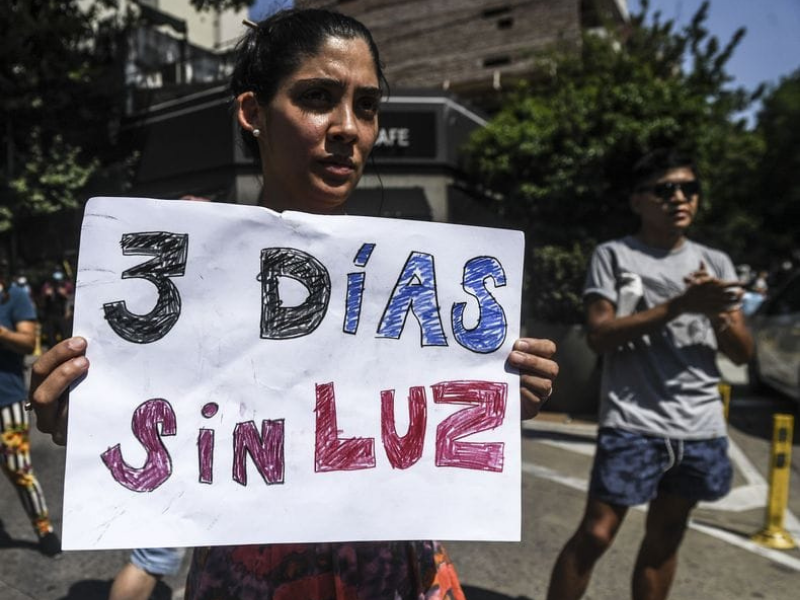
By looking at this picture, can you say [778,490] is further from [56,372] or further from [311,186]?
[56,372]

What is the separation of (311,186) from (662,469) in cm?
191

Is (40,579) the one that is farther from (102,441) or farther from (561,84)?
(561,84)

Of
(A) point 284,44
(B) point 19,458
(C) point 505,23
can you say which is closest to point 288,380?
(A) point 284,44

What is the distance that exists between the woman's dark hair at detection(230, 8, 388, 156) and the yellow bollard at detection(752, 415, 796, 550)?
3.97m

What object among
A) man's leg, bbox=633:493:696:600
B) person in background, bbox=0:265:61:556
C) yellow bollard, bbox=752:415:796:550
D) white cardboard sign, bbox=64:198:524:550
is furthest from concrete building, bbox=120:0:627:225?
white cardboard sign, bbox=64:198:524:550

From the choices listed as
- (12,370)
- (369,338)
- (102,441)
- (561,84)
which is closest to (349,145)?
(369,338)

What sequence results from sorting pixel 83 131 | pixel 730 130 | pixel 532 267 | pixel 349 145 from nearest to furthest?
pixel 349 145, pixel 532 267, pixel 730 130, pixel 83 131

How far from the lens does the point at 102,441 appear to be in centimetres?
120

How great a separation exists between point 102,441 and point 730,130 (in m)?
13.8

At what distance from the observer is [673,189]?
112 inches

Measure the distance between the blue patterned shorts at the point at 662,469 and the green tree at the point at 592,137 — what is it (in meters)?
5.87

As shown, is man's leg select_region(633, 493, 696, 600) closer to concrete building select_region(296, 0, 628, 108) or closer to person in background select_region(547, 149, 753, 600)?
person in background select_region(547, 149, 753, 600)

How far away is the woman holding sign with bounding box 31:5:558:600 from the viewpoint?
1.27 meters

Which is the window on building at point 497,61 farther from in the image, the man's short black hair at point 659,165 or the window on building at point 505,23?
the man's short black hair at point 659,165
